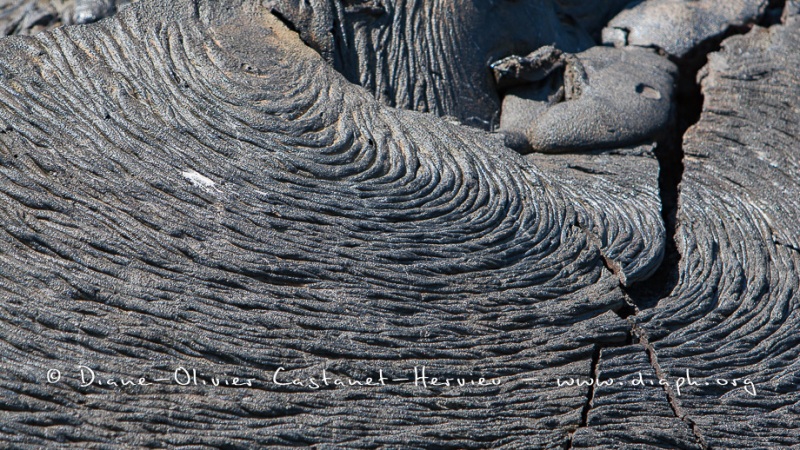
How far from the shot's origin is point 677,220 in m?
3.06

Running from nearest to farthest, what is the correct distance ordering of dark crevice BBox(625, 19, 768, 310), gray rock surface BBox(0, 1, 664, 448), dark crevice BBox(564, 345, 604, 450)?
1. gray rock surface BBox(0, 1, 664, 448)
2. dark crevice BBox(564, 345, 604, 450)
3. dark crevice BBox(625, 19, 768, 310)

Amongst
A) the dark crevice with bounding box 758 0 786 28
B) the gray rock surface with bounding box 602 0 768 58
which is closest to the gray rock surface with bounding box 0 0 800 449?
the gray rock surface with bounding box 602 0 768 58

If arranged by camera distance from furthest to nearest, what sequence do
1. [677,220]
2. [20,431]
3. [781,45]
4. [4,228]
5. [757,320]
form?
[781,45], [677,220], [757,320], [4,228], [20,431]

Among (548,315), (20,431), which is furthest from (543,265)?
(20,431)

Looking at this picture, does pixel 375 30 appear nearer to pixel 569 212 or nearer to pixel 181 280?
pixel 569 212

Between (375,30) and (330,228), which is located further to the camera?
(375,30)

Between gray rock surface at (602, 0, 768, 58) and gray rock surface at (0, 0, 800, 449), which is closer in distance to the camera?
gray rock surface at (0, 0, 800, 449)

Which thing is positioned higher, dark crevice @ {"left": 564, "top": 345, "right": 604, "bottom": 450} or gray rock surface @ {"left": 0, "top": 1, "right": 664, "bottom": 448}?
gray rock surface @ {"left": 0, "top": 1, "right": 664, "bottom": 448}

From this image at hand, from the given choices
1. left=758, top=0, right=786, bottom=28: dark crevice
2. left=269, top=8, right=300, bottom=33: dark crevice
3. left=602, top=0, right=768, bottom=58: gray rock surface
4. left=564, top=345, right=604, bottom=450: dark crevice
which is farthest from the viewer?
left=758, top=0, right=786, bottom=28: dark crevice

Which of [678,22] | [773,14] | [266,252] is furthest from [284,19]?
[773,14]

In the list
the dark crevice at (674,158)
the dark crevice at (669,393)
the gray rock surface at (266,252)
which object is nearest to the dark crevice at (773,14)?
the dark crevice at (674,158)

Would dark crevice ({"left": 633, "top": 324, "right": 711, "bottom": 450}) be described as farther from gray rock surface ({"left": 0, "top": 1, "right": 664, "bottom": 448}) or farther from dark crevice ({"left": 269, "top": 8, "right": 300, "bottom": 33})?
dark crevice ({"left": 269, "top": 8, "right": 300, "bottom": 33})

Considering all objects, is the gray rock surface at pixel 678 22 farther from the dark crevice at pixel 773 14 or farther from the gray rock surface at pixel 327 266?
the gray rock surface at pixel 327 266

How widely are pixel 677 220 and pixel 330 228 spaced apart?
1.36 m
